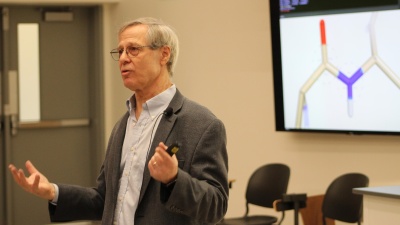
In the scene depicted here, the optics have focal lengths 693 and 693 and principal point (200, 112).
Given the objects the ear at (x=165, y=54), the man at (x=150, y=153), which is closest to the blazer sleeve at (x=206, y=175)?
the man at (x=150, y=153)

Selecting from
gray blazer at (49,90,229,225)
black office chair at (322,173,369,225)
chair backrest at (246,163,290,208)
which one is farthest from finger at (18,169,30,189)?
chair backrest at (246,163,290,208)

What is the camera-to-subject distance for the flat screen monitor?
17.5 feet

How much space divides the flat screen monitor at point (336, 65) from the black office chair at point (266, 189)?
487 mm

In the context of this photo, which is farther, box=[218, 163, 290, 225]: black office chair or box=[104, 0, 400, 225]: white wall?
box=[104, 0, 400, 225]: white wall

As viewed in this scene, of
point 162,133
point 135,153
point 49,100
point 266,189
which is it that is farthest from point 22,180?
point 49,100

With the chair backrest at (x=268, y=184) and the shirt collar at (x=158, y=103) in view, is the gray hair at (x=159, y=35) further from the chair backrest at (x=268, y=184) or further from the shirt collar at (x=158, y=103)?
the chair backrest at (x=268, y=184)

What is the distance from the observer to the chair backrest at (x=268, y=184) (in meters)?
5.68

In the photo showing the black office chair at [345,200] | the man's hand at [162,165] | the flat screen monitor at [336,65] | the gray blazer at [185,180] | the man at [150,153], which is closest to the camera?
the man's hand at [162,165]

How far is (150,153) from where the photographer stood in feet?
8.13

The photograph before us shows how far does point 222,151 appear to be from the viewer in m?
2.47

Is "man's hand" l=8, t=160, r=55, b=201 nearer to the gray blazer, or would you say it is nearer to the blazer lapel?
the gray blazer

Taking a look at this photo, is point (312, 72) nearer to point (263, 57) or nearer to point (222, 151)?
point (263, 57)

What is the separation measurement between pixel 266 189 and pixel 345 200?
950mm

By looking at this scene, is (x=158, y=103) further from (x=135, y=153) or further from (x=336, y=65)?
(x=336, y=65)
